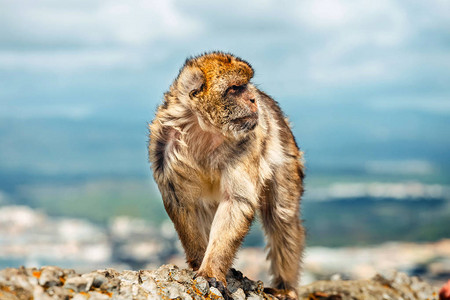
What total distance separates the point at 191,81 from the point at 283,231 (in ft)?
7.59

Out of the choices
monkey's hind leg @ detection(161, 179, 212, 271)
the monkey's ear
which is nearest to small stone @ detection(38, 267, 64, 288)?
monkey's hind leg @ detection(161, 179, 212, 271)

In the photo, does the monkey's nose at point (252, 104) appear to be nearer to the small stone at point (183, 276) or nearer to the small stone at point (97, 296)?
the small stone at point (183, 276)

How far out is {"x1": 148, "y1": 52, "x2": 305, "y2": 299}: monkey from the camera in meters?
5.97

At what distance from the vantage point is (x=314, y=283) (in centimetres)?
847

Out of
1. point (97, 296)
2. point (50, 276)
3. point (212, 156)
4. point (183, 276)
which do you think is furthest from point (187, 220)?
point (50, 276)

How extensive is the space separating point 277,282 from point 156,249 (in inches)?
1320

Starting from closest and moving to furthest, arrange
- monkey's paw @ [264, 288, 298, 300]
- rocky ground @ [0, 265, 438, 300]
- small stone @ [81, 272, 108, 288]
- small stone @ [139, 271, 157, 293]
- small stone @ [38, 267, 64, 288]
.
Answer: rocky ground @ [0, 265, 438, 300], small stone @ [38, 267, 64, 288], small stone @ [81, 272, 108, 288], small stone @ [139, 271, 157, 293], monkey's paw @ [264, 288, 298, 300]

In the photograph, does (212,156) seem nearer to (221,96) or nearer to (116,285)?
(221,96)

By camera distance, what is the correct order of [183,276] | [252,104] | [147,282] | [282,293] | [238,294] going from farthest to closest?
[282,293] < [252,104] < [238,294] < [183,276] < [147,282]

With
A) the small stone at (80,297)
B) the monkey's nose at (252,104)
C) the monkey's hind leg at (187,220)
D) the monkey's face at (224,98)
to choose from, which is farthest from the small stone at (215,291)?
the monkey's nose at (252,104)

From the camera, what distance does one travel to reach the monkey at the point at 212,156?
5973mm

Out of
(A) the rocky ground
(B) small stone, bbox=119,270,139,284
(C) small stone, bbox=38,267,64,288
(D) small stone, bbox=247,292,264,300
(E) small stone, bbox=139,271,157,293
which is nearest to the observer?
(A) the rocky ground

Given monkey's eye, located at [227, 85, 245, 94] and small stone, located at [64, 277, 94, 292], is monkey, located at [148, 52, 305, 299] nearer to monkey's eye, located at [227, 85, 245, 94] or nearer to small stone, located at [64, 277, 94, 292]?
monkey's eye, located at [227, 85, 245, 94]

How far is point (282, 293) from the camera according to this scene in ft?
23.4
